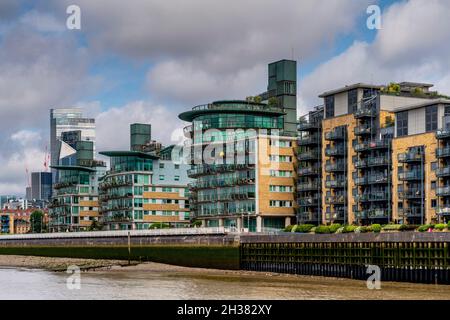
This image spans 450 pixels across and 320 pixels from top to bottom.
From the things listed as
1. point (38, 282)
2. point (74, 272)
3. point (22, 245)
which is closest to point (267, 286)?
point (38, 282)

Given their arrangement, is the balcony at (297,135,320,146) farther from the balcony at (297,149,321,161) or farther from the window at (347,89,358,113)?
the window at (347,89,358,113)

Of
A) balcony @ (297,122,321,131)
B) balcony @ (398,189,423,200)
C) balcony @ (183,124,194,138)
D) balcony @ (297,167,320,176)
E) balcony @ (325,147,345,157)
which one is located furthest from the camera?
balcony @ (183,124,194,138)

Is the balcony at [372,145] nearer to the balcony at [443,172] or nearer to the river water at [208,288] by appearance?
the balcony at [443,172]

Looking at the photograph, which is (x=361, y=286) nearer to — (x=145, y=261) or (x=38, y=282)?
(x=38, y=282)

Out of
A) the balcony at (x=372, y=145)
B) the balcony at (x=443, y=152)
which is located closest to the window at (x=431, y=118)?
the balcony at (x=443, y=152)

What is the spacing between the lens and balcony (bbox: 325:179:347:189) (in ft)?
429

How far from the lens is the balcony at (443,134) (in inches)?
4289

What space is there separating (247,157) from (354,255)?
56060 millimetres

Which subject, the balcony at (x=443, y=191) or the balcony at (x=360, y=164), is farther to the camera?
the balcony at (x=360, y=164)

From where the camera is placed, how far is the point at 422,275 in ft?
258

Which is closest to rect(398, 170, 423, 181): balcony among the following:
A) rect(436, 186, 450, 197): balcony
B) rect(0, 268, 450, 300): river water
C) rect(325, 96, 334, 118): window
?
rect(436, 186, 450, 197): balcony

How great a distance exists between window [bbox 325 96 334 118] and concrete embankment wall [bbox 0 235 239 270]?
31.6 metres

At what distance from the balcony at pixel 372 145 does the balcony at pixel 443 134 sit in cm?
1136
